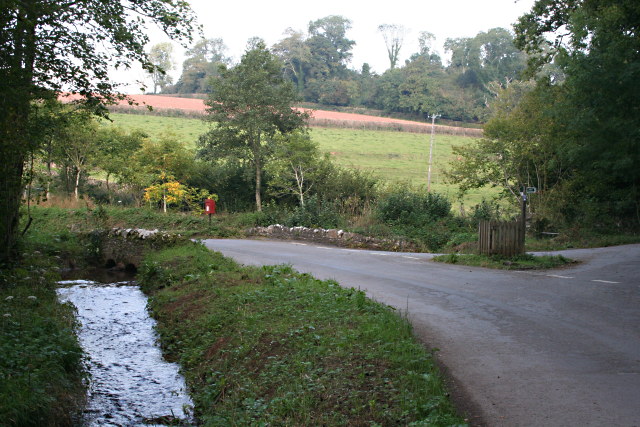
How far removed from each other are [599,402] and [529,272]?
984cm

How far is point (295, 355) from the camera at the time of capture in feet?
25.5

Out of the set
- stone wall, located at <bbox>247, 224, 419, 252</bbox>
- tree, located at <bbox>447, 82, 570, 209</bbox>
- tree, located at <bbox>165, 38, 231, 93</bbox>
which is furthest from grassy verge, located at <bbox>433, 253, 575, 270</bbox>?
tree, located at <bbox>165, 38, 231, 93</bbox>

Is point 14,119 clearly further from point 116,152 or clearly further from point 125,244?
point 116,152

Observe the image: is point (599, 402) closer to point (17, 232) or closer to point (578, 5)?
point (17, 232)

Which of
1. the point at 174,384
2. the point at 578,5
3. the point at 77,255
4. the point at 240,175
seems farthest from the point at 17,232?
the point at 578,5

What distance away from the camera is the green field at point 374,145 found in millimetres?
56688

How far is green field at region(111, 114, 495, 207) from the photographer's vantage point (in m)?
56.7

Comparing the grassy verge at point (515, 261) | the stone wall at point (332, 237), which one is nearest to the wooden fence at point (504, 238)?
the grassy verge at point (515, 261)

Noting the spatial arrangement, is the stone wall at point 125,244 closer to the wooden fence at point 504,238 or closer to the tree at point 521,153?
the wooden fence at point 504,238

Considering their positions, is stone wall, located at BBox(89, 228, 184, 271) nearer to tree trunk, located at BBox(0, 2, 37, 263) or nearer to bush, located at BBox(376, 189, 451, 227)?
tree trunk, located at BBox(0, 2, 37, 263)

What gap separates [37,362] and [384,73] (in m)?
82.9

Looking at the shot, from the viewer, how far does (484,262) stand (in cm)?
1675

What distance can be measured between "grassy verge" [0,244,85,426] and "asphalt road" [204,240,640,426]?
15.6 feet


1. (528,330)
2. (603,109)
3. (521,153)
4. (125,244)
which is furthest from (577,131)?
(125,244)
